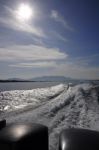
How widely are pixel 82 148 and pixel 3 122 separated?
58.6 inches

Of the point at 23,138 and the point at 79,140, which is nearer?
the point at 79,140

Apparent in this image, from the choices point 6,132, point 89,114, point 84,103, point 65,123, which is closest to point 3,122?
point 6,132

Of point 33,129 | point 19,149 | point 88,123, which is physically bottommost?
point 88,123

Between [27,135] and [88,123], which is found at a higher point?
[27,135]

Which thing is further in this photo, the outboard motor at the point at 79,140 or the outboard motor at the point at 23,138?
the outboard motor at the point at 23,138

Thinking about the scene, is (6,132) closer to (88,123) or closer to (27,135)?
(27,135)

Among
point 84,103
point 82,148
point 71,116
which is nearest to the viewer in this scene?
point 82,148

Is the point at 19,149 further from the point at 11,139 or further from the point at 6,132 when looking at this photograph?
the point at 6,132

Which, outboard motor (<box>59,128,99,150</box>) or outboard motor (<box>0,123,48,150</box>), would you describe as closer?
outboard motor (<box>59,128,99,150</box>)

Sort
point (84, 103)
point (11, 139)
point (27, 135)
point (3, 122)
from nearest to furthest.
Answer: point (11, 139)
point (27, 135)
point (3, 122)
point (84, 103)

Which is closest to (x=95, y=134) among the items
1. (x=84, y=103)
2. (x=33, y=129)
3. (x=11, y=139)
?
(x=33, y=129)

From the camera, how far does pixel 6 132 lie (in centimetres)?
263

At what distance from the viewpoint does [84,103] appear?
7543 millimetres

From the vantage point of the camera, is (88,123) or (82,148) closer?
(82,148)
